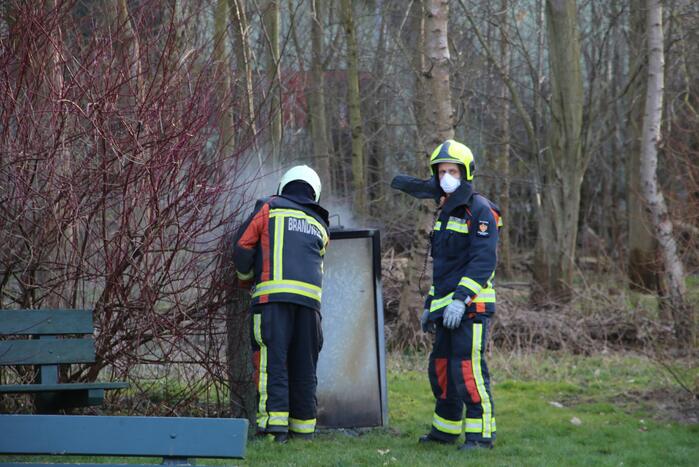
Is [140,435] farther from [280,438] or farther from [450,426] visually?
[450,426]

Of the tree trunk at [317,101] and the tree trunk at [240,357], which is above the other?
the tree trunk at [317,101]

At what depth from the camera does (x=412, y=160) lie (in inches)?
815

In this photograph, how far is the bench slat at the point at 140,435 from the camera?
141 inches

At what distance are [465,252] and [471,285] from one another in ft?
1.10

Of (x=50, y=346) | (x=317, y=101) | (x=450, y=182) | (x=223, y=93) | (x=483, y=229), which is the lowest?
(x=50, y=346)

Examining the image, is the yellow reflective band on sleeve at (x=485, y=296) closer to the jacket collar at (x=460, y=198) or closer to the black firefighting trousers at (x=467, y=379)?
the black firefighting trousers at (x=467, y=379)

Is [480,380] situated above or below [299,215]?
below

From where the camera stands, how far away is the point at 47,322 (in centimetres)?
674

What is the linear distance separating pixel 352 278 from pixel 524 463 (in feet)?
6.85

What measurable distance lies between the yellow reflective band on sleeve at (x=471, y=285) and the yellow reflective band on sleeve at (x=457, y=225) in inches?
16.0

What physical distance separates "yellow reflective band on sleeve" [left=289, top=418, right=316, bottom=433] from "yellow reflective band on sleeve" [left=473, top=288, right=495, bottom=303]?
1.46 m

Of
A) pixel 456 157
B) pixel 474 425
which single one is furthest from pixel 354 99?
pixel 474 425

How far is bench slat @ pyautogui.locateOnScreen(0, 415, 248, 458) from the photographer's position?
11.7 ft

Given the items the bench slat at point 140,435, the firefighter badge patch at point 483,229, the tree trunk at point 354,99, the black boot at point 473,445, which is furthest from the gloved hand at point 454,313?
the tree trunk at point 354,99
